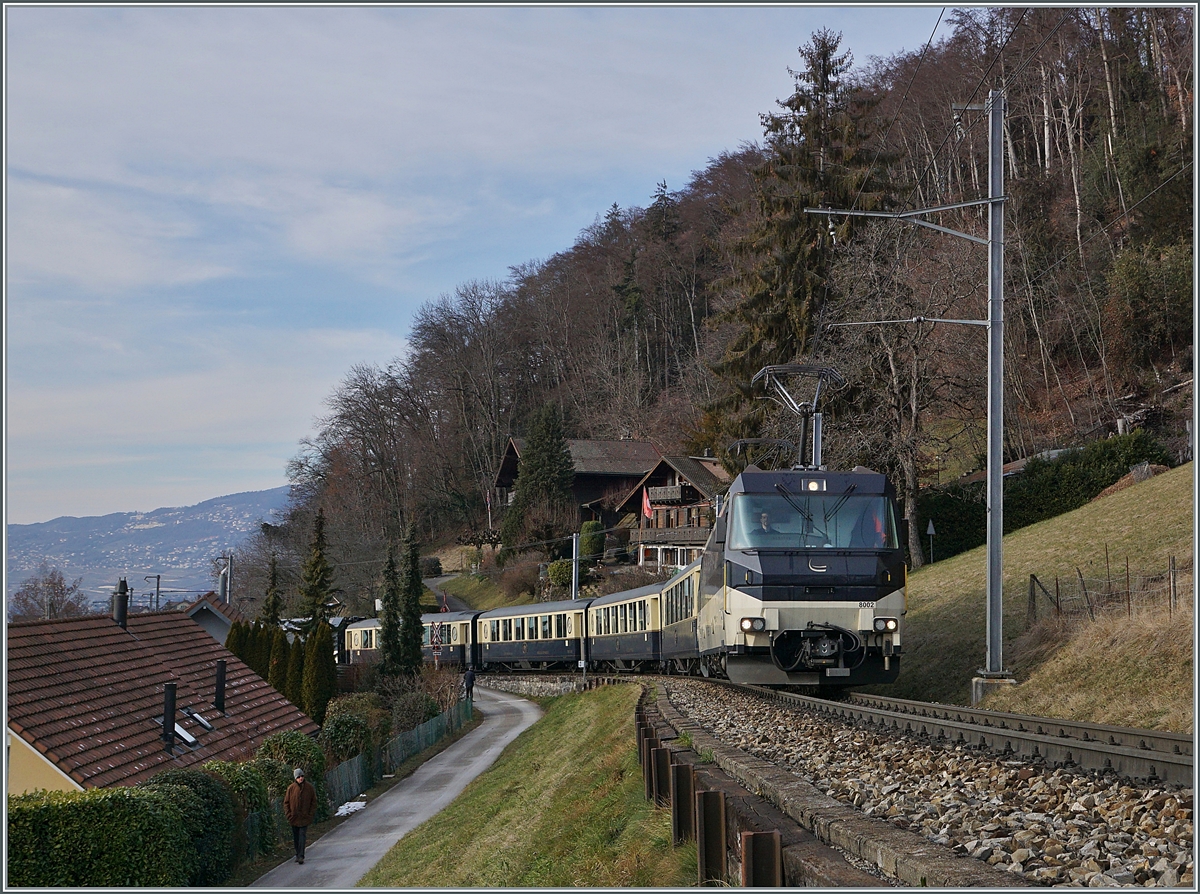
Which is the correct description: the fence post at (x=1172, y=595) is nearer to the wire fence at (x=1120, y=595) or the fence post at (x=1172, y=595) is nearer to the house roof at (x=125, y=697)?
the wire fence at (x=1120, y=595)

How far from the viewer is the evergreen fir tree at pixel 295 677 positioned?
30938 millimetres

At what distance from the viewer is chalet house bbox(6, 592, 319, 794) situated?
15422mm

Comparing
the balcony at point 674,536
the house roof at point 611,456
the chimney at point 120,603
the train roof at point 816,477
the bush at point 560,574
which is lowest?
the bush at point 560,574

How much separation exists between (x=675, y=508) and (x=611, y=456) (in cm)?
1478

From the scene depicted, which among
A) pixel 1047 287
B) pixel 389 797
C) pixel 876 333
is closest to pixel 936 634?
pixel 389 797

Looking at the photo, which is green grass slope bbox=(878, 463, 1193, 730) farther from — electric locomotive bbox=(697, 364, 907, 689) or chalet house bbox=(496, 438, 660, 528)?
chalet house bbox=(496, 438, 660, 528)

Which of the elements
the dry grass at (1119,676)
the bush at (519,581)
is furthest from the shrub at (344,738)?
the bush at (519,581)

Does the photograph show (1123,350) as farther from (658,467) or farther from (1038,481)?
(658,467)

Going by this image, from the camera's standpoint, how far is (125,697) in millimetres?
18953

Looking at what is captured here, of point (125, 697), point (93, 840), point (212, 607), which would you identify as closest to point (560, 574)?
point (212, 607)

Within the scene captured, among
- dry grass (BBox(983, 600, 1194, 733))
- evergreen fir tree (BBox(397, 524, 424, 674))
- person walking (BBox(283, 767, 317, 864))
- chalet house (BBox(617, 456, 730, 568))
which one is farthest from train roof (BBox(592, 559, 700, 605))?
chalet house (BBox(617, 456, 730, 568))

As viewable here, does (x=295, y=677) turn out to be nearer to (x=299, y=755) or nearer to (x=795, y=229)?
(x=299, y=755)

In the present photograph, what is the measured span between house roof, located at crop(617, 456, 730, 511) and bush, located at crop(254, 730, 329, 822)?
118ft

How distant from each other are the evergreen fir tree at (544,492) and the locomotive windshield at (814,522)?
53.6 meters
